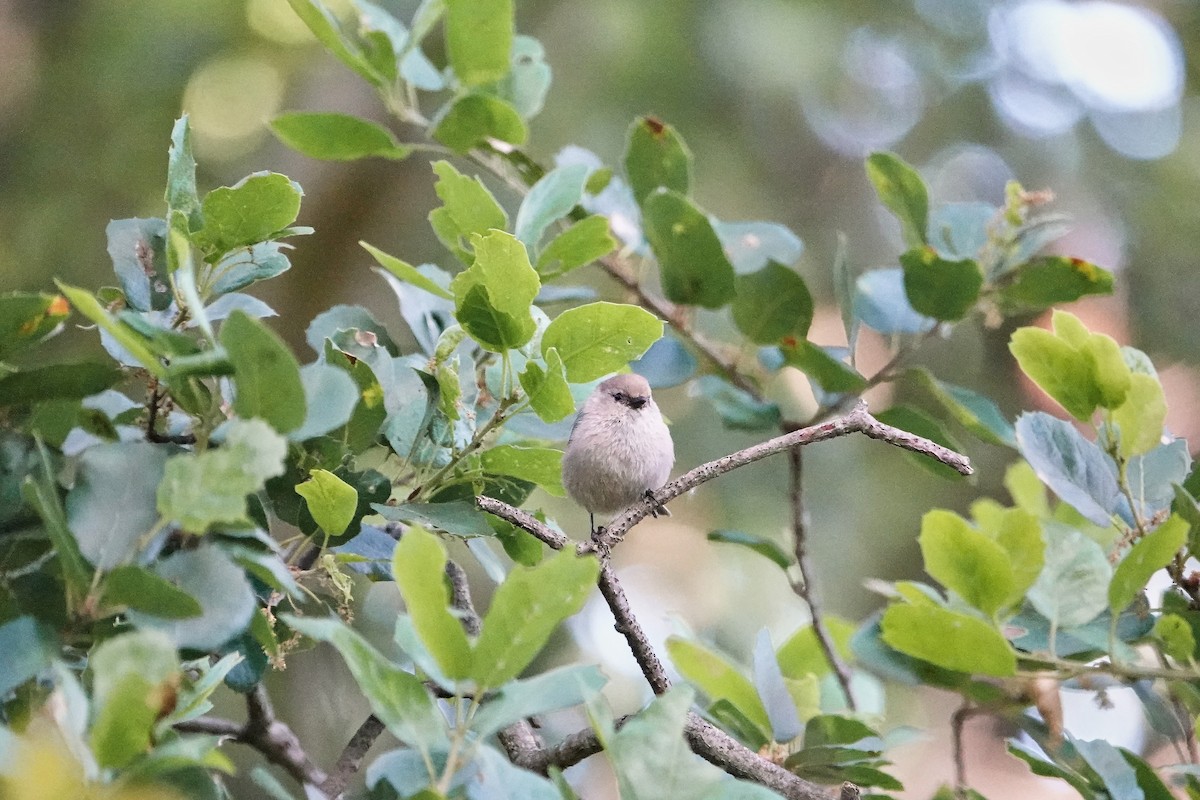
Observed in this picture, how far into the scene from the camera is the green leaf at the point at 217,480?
89 cm

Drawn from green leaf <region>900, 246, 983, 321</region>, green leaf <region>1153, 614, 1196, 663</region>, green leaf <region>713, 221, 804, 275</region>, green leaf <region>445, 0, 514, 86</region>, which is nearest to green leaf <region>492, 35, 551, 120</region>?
green leaf <region>445, 0, 514, 86</region>

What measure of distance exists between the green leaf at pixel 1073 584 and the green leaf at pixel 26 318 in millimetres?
1192

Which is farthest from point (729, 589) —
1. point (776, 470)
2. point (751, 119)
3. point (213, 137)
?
point (213, 137)

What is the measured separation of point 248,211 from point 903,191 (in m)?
1.18

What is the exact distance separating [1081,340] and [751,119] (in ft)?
12.3

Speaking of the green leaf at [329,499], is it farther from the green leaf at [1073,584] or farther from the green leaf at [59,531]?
the green leaf at [1073,584]

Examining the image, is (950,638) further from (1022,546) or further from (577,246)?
(577,246)

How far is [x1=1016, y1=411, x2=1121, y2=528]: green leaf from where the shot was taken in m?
1.47

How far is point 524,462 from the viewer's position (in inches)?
55.7

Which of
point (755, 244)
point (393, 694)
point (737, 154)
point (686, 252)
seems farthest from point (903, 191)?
point (737, 154)

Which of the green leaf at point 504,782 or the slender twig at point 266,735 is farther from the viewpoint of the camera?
the slender twig at point 266,735

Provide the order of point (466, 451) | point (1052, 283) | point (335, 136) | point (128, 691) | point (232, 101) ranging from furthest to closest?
point (232, 101), point (1052, 283), point (335, 136), point (466, 451), point (128, 691)

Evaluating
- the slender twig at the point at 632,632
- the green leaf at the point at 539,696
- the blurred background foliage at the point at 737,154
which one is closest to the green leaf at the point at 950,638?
the slender twig at the point at 632,632

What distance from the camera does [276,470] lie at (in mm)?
900
